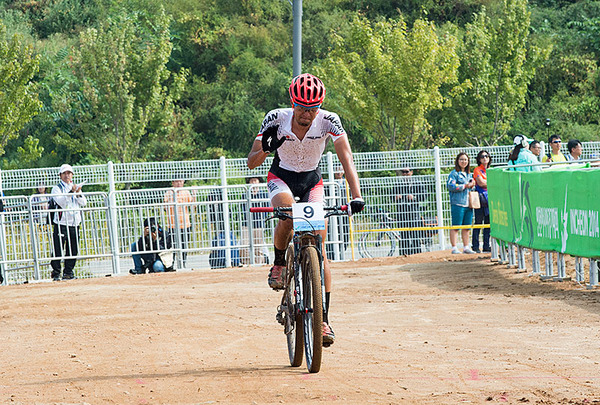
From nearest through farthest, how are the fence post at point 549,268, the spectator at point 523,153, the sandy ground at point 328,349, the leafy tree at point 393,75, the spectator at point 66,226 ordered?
the sandy ground at point 328,349, the fence post at point 549,268, the spectator at point 523,153, the spectator at point 66,226, the leafy tree at point 393,75

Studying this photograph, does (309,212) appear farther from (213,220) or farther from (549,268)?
(213,220)

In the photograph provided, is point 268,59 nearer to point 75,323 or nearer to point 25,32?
point 25,32

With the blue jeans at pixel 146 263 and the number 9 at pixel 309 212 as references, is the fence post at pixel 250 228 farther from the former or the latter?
the number 9 at pixel 309 212

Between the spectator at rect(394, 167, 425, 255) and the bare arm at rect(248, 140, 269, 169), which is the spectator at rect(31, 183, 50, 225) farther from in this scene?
the bare arm at rect(248, 140, 269, 169)

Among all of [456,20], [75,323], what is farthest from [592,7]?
[75,323]

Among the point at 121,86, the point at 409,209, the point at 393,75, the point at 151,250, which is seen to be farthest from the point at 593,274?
the point at 121,86

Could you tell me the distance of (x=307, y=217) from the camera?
7109 mm

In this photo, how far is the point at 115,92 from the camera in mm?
36906

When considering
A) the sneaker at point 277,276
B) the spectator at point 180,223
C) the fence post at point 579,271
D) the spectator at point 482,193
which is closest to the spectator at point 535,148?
the spectator at point 482,193

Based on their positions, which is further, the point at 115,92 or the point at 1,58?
the point at 115,92

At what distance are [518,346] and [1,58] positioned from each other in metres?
29.7

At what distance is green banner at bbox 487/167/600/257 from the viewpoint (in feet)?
38.6

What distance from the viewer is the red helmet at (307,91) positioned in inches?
286

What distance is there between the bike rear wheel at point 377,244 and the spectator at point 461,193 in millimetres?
Answer: 1903
